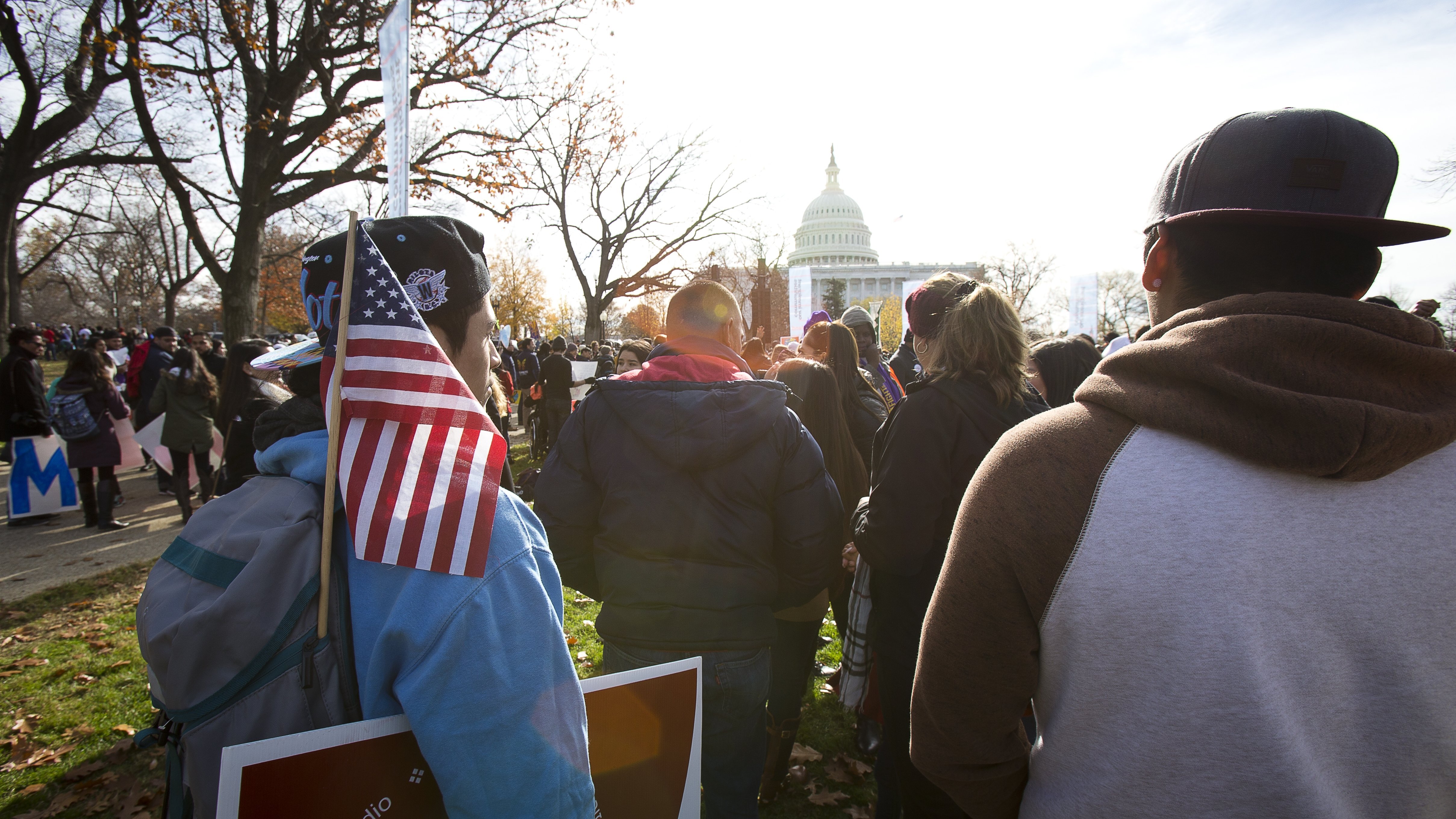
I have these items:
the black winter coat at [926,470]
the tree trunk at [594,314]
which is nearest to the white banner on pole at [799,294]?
the tree trunk at [594,314]

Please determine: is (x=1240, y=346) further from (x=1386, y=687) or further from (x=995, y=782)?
(x=995, y=782)

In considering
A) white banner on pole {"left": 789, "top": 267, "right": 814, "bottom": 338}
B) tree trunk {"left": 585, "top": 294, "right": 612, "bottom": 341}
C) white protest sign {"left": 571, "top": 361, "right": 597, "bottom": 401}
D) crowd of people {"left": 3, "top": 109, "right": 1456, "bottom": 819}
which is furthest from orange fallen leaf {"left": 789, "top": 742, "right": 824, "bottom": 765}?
tree trunk {"left": 585, "top": 294, "right": 612, "bottom": 341}

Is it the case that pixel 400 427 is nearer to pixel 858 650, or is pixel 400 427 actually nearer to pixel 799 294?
pixel 858 650

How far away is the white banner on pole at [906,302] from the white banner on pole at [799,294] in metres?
3.11

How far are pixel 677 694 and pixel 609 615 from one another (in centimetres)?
89

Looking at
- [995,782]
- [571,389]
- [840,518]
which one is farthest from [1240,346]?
[571,389]

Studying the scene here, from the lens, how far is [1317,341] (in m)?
1.10

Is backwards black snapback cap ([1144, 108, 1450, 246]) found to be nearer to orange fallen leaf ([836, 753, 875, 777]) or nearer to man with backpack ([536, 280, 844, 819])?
man with backpack ([536, 280, 844, 819])

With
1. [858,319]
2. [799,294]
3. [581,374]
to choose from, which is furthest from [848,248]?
[858,319]

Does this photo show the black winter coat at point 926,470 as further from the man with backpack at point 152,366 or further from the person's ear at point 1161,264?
the man with backpack at point 152,366

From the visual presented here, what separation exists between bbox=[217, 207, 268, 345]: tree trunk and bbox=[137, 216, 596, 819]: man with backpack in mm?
11256

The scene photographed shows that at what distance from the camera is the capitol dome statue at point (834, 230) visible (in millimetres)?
104000

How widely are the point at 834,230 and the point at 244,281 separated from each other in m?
100

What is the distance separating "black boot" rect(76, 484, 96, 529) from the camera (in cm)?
805
